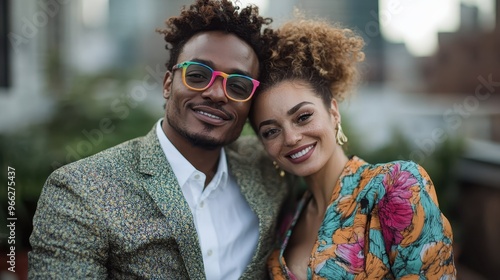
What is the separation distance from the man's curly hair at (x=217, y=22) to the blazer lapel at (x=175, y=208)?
1.87 feet

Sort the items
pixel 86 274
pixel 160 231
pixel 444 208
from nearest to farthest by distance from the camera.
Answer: pixel 86 274
pixel 160 231
pixel 444 208

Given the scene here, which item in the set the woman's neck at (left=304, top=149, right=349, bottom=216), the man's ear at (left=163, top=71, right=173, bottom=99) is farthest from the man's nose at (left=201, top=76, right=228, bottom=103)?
the woman's neck at (left=304, top=149, right=349, bottom=216)

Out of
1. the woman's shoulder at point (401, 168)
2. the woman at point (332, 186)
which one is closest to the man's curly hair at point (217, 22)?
the woman at point (332, 186)

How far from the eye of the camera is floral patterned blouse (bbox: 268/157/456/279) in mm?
2127

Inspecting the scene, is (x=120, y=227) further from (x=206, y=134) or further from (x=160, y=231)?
(x=206, y=134)

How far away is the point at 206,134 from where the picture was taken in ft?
8.13

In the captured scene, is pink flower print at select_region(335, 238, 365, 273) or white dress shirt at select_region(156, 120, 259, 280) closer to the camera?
pink flower print at select_region(335, 238, 365, 273)

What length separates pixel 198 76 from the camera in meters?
2.46

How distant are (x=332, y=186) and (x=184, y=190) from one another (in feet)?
2.37

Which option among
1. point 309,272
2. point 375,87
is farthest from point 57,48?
point 309,272

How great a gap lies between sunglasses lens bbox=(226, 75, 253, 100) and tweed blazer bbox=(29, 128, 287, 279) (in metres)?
0.44

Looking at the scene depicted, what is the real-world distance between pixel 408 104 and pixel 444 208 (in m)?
3.33

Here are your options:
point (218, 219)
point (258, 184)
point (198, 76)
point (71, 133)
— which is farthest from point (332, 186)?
point (71, 133)

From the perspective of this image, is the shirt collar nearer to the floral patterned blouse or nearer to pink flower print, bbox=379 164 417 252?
the floral patterned blouse
